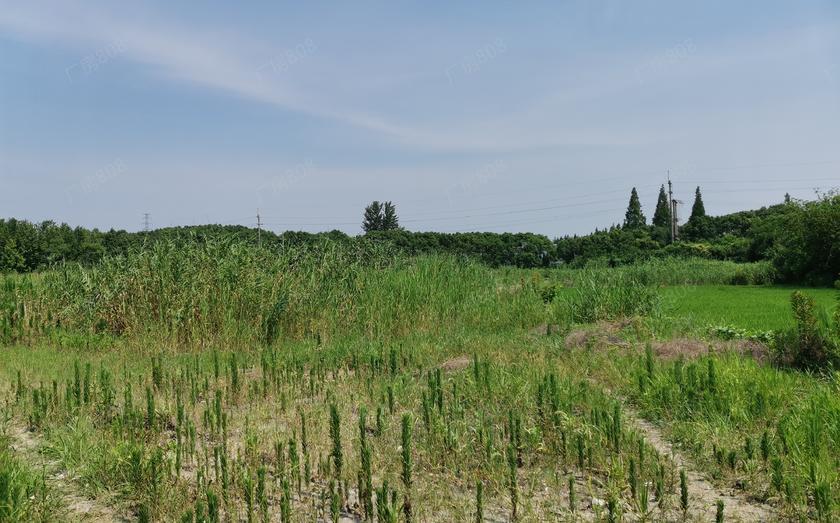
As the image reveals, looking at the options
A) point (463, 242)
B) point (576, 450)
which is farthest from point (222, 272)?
point (463, 242)

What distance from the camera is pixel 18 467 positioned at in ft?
12.6

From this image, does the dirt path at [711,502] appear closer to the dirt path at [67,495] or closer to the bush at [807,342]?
the bush at [807,342]

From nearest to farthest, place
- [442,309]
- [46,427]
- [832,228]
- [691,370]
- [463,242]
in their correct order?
[46,427]
[691,370]
[442,309]
[832,228]
[463,242]

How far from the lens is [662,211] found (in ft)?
187

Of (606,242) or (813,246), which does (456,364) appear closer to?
(813,246)

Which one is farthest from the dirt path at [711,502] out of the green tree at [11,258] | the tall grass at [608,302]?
the green tree at [11,258]

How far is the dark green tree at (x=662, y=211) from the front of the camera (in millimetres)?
56562

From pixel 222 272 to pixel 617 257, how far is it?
95.4ft

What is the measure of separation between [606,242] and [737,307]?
24.8m

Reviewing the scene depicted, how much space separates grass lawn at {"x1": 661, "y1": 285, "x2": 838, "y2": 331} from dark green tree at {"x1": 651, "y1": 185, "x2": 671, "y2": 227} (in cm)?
3968

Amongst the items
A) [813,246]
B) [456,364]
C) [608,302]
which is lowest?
[456,364]

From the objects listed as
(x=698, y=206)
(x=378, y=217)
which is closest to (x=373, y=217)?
(x=378, y=217)

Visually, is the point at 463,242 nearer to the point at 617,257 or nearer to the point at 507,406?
the point at 617,257

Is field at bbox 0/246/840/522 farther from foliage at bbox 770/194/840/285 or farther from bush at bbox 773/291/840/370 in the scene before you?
foliage at bbox 770/194/840/285
